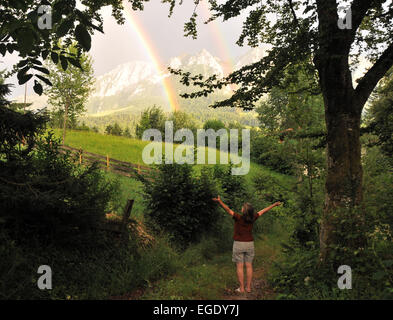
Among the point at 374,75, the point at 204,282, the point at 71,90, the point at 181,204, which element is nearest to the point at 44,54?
the point at 204,282

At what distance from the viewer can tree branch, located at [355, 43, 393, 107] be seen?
5.23 meters

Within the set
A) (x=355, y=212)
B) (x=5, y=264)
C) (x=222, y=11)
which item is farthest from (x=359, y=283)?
(x=222, y=11)

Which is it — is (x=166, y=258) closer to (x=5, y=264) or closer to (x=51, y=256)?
(x=51, y=256)

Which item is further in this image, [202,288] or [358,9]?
[202,288]

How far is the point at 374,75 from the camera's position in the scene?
5.27 metres

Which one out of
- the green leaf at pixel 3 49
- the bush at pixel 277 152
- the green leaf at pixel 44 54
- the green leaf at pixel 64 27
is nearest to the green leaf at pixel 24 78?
the green leaf at pixel 44 54

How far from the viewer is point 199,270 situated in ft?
22.4

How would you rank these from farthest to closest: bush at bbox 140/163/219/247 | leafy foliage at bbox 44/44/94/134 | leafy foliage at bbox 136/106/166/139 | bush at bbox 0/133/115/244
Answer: leafy foliage at bbox 136/106/166/139
leafy foliage at bbox 44/44/94/134
bush at bbox 140/163/219/247
bush at bbox 0/133/115/244

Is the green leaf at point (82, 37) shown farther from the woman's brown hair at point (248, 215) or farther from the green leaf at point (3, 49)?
the woman's brown hair at point (248, 215)

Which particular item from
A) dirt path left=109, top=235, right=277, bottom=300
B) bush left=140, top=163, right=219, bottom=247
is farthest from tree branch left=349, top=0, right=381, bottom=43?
bush left=140, top=163, right=219, bottom=247

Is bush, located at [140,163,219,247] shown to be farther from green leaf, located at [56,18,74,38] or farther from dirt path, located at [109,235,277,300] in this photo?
green leaf, located at [56,18,74,38]

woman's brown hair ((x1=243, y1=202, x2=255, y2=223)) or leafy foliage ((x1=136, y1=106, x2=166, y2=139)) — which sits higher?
leafy foliage ((x1=136, y1=106, x2=166, y2=139))

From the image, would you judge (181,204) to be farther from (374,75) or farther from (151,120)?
(151,120)

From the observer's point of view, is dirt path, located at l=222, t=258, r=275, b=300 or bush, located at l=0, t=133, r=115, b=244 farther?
dirt path, located at l=222, t=258, r=275, b=300
